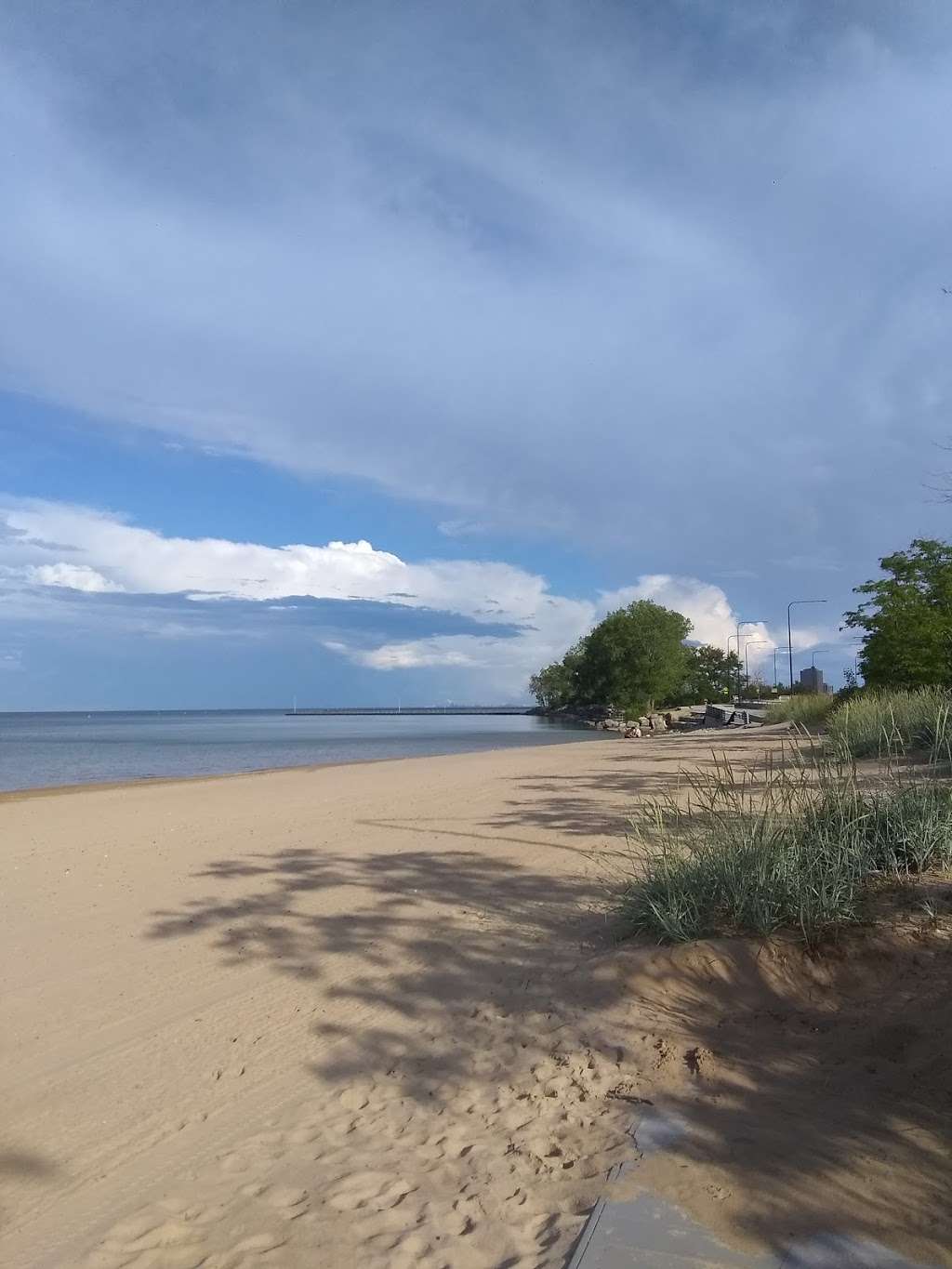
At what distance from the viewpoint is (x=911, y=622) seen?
97.3 feet

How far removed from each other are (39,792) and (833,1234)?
24363 mm

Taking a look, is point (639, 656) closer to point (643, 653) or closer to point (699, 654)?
point (643, 653)

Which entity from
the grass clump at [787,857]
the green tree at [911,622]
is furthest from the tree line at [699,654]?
the grass clump at [787,857]

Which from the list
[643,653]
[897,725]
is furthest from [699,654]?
[897,725]

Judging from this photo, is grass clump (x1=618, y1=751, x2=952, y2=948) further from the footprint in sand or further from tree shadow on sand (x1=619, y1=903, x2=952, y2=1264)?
the footprint in sand

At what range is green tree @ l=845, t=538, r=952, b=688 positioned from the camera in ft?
93.2

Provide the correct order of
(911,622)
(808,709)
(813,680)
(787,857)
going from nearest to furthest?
(787,857), (911,622), (808,709), (813,680)

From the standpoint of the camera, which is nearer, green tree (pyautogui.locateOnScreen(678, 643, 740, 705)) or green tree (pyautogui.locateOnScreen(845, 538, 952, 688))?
green tree (pyautogui.locateOnScreen(845, 538, 952, 688))

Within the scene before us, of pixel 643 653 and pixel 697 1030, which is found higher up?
pixel 643 653

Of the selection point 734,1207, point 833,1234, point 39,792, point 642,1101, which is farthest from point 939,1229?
point 39,792

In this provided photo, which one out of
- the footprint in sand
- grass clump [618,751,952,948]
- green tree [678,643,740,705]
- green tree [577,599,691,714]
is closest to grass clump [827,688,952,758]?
grass clump [618,751,952,948]

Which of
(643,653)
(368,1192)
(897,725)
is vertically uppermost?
(643,653)

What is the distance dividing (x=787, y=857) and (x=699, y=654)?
10534 cm

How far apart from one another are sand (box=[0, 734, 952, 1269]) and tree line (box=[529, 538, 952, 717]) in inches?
803
